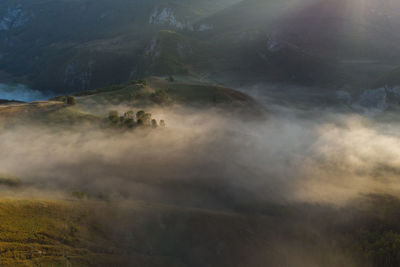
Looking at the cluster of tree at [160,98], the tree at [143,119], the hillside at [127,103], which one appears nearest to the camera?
the hillside at [127,103]

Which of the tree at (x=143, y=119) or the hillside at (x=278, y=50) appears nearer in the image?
the tree at (x=143, y=119)

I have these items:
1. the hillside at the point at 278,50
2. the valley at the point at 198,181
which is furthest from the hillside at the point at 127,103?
the hillside at the point at 278,50

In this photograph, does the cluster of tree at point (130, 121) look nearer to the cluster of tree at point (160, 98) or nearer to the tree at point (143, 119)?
the tree at point (143, 119)

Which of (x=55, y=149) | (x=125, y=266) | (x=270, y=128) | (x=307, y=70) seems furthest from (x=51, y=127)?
(x=307, y=70)

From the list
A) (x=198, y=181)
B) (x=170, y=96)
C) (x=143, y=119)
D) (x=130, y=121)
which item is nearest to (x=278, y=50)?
(x=170, y=96)

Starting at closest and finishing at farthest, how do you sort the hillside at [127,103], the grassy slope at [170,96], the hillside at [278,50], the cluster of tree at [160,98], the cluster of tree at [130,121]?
the hillside at [127,103] < the cluster of tree at [130,121] < the grassy slope at [170,96] < the cluster of tree at [160,98] < the hillside at [278,50]

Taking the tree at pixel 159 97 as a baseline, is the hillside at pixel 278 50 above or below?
above

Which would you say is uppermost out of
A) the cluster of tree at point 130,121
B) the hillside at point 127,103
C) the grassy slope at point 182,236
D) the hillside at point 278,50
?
the hillside at point 278,50

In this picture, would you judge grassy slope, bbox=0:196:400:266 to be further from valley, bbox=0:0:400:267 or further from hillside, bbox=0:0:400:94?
hillside, bbox=0:0:400:94

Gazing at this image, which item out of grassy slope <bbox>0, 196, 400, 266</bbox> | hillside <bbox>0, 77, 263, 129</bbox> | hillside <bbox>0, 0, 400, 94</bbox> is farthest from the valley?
hillside <bbox>0, 0, 400, 94</bbox>

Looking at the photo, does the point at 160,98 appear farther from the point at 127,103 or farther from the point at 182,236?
the point at 182,236

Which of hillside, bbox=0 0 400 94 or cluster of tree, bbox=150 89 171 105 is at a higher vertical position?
hillside, bbox=0 0 400 94

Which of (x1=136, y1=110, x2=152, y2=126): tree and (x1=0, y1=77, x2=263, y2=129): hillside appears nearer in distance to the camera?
(x1=0, y1=77, x2=263, y2=129): hillside
